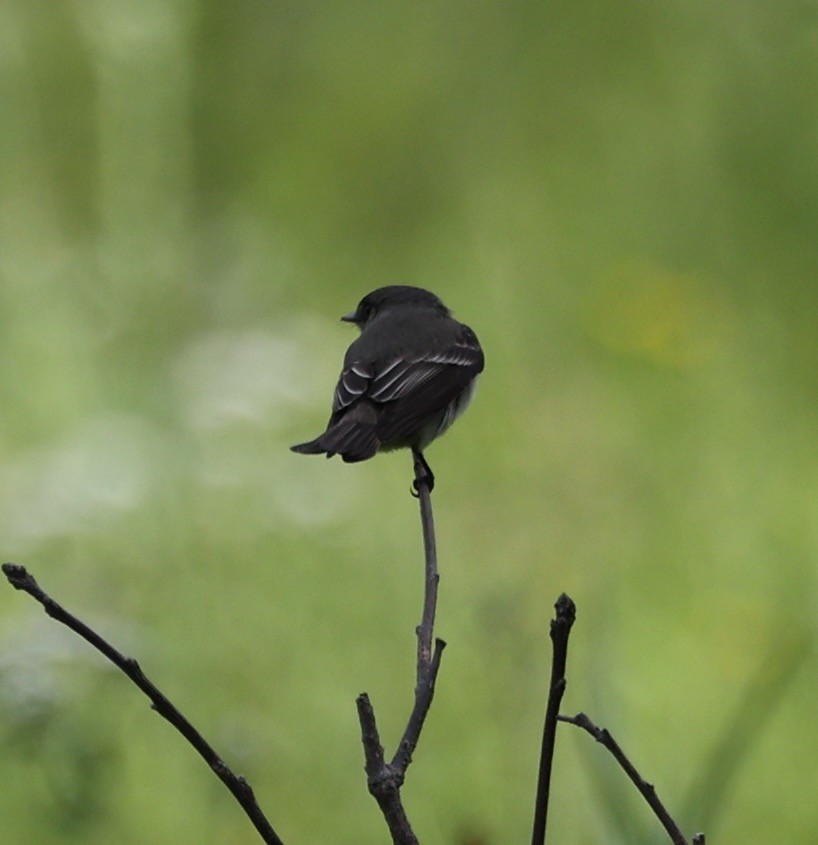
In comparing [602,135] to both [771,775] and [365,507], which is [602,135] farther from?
[771,775]

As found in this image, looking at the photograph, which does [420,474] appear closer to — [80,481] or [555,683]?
[555,683]

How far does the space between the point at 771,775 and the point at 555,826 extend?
66cm

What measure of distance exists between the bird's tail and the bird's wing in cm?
7

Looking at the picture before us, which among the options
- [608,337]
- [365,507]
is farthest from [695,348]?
[365,507]

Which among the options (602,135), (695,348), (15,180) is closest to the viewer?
(695,348)

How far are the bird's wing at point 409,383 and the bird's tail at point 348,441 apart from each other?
0.07 metres

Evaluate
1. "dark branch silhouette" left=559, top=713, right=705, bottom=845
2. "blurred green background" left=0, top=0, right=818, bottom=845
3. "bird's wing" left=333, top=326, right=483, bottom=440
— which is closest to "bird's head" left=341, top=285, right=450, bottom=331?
"bird's wing" left=333, top=326, right=483, bottom=440

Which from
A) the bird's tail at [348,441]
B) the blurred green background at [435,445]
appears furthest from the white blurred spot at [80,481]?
the bird's tail at [348,441]

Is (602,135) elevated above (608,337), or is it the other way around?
(602,135)

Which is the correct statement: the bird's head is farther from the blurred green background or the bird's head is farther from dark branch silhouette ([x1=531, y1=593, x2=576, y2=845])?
dark branch silhouette ([x1=531, y1=593, x2=576, y2=845])

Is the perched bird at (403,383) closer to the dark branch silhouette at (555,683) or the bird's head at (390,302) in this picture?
the bird's head at (390,302)

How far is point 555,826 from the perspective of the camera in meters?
2.94

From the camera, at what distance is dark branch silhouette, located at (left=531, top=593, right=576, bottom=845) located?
1002 millimetres

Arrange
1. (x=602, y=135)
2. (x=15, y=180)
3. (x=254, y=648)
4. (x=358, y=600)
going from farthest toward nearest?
(x=602, y=135)
(x=15, y=180)
(x=358, y=600)
(x=254, y=648)
